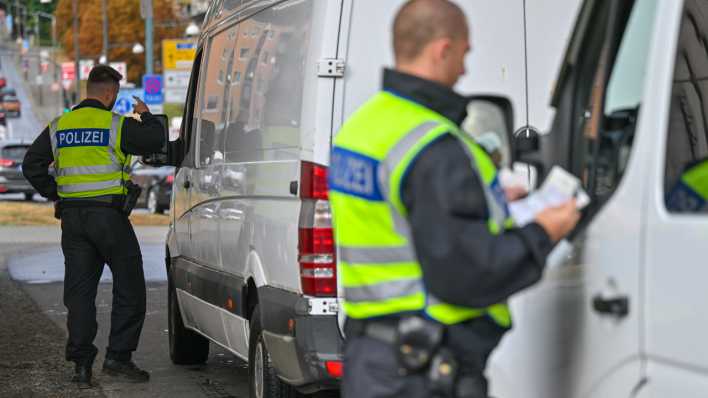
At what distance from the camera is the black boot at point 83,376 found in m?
8.70

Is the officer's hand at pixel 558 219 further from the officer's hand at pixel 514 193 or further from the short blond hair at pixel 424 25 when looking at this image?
the short blond hair at pixel 424 25

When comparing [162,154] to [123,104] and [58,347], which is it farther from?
[123,104]

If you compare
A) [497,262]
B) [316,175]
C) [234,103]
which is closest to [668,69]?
[497,262]

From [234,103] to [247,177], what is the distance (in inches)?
23.9

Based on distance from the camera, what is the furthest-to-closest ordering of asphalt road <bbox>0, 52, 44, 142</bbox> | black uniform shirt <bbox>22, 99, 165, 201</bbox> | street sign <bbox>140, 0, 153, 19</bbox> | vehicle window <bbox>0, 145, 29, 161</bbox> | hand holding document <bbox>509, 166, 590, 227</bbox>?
1. asphalt road <bbox>0, 52, 44, 142</bbox>
2. vehicle window <bbox>0, 145, 29, 161</bbox>
3. street sign <bbox>140, 0, 153, 19</bbox>
4. black uniform shirt <bbox>22, 99, 165, 201</bbox>
5. hand holding document <bbox>509, 166, 590, 227</bbox>

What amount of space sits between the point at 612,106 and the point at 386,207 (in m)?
0.71

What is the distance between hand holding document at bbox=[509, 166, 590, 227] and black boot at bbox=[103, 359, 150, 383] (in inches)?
229

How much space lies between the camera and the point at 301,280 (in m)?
5.93

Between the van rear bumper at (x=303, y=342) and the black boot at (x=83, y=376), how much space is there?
2.78 metres

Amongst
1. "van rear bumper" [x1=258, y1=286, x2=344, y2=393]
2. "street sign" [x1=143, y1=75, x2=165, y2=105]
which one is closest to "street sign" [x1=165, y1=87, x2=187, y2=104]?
"street sign" [x1=143, y1=75, x2=165, y2=105]

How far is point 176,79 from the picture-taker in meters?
32.8

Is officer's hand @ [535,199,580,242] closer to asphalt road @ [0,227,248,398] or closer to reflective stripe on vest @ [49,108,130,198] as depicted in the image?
asphalt road @ [0,227,248,398]

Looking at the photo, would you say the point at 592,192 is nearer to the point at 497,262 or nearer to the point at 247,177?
the point at 497,262

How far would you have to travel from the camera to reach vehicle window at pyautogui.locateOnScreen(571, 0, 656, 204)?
349cm
